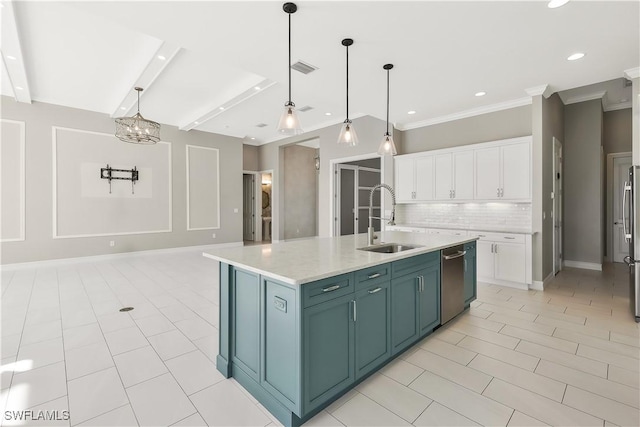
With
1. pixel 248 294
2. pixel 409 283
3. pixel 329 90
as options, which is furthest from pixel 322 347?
pixel 329 90

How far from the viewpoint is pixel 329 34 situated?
2885 mm

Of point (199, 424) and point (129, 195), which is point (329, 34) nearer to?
point (199, 424)

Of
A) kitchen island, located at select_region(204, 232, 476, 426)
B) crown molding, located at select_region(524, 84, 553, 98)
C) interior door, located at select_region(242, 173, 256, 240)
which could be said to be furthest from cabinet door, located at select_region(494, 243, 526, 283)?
interior door, located at select_region(242, 173, 256, 240)

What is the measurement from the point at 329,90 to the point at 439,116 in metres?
2.34

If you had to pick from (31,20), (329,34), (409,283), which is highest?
(31,20)

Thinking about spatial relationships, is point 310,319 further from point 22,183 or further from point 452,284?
point 22,183

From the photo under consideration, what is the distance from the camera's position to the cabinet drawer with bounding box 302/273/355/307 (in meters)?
1.68

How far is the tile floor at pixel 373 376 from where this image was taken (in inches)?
71.7

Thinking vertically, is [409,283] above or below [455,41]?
below

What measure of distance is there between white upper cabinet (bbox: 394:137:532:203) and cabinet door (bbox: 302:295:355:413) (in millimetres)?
3870

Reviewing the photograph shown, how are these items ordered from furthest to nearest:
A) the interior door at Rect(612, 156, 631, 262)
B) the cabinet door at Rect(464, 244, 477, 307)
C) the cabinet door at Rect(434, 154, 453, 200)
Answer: the interior door at Rect(612, 156, 631, 262) → the cabinet door at Rect(434, 154, 453, 200) → the cabinet door at Rect(464, 244, 477, 307)

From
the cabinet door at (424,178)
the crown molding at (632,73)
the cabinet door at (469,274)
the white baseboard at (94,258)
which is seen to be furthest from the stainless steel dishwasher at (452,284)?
the white baseboard at (94,258)

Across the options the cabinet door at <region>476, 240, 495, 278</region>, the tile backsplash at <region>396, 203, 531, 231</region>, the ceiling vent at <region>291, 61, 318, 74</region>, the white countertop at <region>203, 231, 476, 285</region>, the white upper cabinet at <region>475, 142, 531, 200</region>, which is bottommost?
the cabinet door at <region>476, 240, 495, 278</region>

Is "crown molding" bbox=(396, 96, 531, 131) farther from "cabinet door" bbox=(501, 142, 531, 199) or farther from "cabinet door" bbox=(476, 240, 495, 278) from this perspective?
"cabinet door" bbox=(476, 240, 495, 278)
